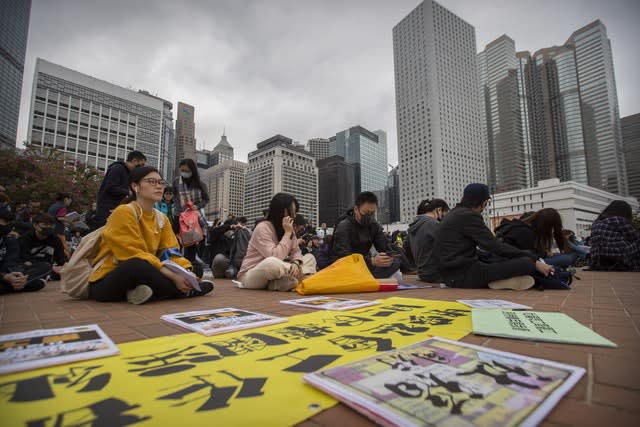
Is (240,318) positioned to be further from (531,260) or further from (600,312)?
(531,260)

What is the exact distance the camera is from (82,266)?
2.83 metres

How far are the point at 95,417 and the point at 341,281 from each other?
2.81 meters

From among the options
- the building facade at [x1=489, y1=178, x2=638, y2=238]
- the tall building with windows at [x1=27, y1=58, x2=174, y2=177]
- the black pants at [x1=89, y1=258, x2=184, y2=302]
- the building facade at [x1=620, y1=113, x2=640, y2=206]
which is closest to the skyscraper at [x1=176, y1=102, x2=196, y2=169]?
the tall building with windows at [x1=27, y1=58, x2=174, y2=177]

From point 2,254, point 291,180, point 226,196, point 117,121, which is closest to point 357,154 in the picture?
point 291,180

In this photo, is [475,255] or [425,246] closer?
[475,255]

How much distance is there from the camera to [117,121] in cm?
6238

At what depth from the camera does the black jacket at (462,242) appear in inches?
141

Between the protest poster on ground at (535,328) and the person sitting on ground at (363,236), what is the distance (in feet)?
7.08

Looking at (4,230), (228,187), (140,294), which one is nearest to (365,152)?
(228,187)

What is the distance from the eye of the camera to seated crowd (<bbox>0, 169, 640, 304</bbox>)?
2740mm

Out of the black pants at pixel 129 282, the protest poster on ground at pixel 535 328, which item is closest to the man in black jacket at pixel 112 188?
the black pants at pixel 129 282

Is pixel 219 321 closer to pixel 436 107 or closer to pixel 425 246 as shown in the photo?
pixel 425 246

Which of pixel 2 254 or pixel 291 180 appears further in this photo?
pixel 291 180

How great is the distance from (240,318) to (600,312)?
8.46ft
